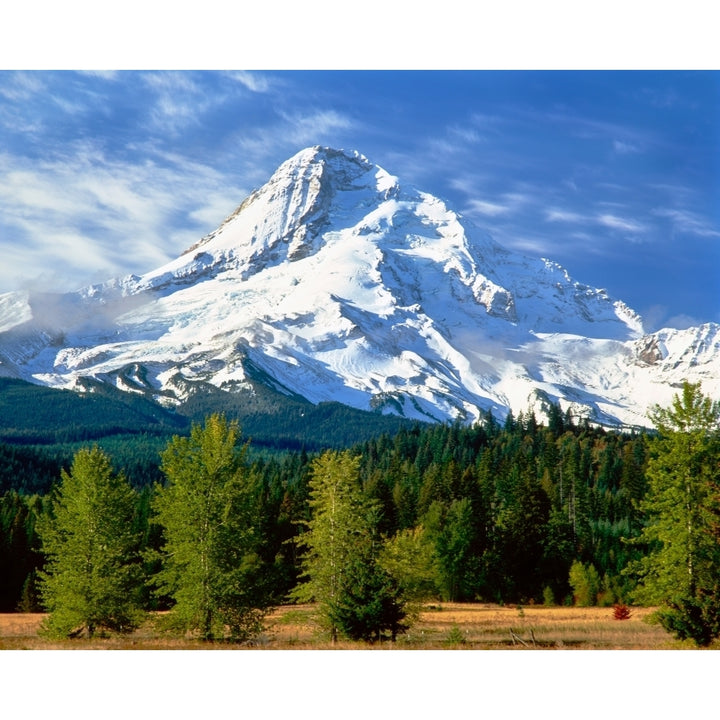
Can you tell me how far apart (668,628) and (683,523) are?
578cm

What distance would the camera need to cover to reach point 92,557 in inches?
1603

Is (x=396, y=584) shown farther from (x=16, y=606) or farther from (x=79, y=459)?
(x=16, y=606)

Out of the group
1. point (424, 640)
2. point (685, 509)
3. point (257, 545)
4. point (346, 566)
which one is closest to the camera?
point (685, 509)

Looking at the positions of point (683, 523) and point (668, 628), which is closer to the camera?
point (668, 628)

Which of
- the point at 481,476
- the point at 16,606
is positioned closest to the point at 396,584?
the point at 16,606

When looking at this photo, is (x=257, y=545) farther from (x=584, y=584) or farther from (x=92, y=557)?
(x=584, y=584)

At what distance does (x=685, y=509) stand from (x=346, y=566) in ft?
48.6

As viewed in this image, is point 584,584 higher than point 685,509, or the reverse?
point 685,509

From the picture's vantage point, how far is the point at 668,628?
31750mm

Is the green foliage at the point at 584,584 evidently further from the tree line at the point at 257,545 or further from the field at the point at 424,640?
the tree line at the point at 257,545

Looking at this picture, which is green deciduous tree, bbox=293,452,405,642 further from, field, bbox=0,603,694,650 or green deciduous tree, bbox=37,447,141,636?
green deciduous tree, bbox=37,447,141,636

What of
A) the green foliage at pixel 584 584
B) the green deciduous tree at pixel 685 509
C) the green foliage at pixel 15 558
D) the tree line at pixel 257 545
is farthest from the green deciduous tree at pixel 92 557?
the green foliage at pixel 584 584

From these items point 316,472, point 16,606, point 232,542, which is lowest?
point 16,606

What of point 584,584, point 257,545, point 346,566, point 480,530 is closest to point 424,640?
point 346,566
